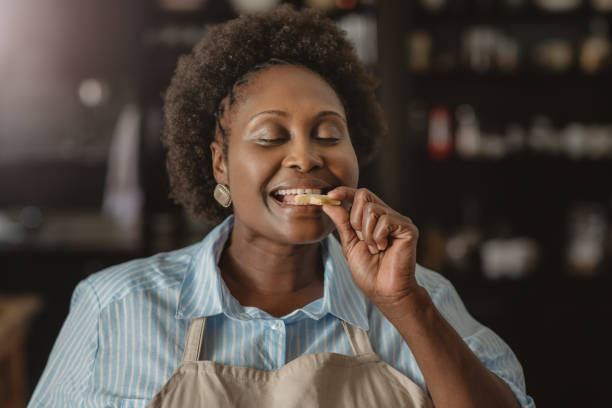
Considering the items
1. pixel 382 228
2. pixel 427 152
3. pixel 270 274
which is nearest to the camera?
pixel 382 228

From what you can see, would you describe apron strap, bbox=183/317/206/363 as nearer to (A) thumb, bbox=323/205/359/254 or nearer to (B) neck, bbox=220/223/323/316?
(B) neck, bbox=220/223/323/316

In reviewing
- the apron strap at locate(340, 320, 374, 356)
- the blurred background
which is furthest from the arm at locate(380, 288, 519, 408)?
the blurred background

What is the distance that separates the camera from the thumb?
36.4 inches

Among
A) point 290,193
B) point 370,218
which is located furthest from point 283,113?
point 370,218

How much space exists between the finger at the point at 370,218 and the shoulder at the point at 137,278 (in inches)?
15.6

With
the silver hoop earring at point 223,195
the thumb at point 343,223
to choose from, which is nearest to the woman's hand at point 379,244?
the thumb at point 343,223

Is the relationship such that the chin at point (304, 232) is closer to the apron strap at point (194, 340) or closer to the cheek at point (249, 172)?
the cheek at point (249, 172)

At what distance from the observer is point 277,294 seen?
1108 mm

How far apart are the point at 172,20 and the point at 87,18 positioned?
53 cm

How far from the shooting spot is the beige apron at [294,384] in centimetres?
90

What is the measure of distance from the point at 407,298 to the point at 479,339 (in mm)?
248

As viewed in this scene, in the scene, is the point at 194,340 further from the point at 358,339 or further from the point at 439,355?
the point at 439,355

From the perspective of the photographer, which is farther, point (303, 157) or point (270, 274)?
point (270, 274)

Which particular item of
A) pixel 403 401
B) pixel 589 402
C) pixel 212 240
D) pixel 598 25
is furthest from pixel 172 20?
pixel 589 402
